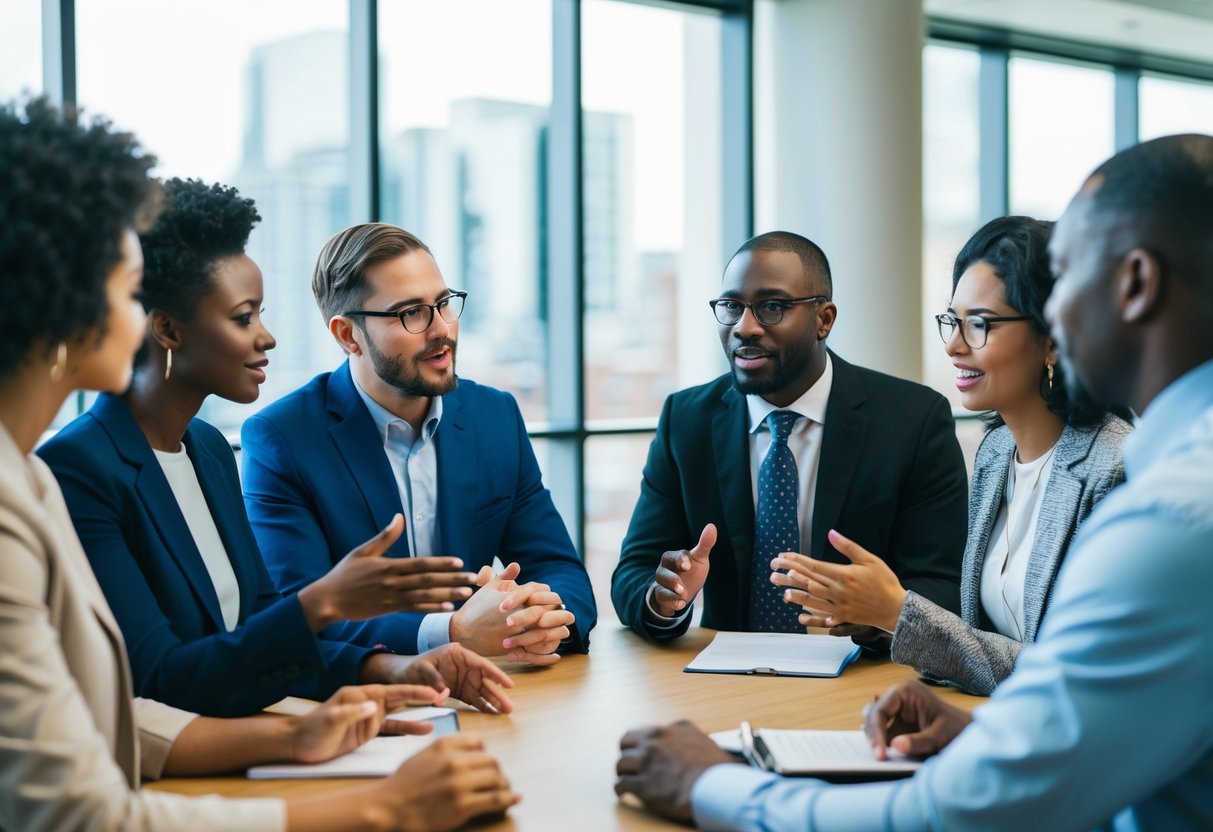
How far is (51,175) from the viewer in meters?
1.43

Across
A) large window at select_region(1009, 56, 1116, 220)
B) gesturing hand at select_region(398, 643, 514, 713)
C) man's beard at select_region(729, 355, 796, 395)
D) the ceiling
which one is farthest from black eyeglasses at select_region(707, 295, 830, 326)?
large window at select_region(1009, 56, 1116, 220)

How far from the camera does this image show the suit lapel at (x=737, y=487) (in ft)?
9.82

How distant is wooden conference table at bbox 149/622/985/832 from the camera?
5.63 ft

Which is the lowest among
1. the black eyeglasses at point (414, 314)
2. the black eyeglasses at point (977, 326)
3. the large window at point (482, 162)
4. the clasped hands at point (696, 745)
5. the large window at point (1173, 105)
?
the clasped hands at point (696, 745)

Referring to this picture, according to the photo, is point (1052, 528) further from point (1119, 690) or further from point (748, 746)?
point (1119, 690)

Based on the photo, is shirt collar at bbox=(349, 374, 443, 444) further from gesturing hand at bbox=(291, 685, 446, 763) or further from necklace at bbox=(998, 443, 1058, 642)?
necklace at bbox=(998, 443, 1058, 642)

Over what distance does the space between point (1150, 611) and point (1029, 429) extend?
144 cm

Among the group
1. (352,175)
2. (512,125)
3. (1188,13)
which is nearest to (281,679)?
(352,175)

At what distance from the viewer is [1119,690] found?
1.22 m

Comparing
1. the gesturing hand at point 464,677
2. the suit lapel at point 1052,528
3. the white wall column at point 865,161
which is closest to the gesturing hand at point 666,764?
the gesturing hand at point 464,677

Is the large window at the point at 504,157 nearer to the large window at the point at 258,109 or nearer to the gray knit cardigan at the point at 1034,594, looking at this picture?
the large window at the point at 258,109

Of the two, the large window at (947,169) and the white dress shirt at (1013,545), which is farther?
the large window at (947,169)

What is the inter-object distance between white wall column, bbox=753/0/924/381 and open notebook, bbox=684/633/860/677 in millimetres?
2842

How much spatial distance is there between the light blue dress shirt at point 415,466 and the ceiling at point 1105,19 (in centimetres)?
436
